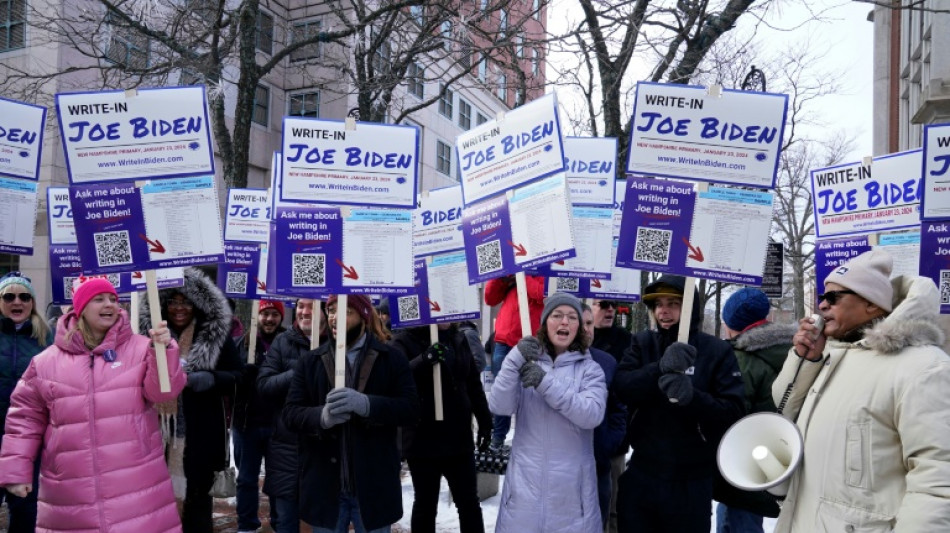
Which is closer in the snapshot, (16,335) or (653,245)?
(653,245)

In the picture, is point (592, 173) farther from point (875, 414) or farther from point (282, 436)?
point (875, 414)

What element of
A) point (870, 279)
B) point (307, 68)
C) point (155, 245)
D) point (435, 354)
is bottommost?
point (435, 354)

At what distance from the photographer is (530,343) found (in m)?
4.17

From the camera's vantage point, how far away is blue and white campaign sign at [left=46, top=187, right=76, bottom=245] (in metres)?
6.67

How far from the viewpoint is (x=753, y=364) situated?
4.57 m

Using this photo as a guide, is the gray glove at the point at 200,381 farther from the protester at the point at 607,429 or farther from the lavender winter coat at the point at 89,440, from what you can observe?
the protester at the point at 607,429

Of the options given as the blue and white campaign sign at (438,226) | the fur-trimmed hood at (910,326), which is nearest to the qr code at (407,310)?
the blue and white campaign sign at (438,226)

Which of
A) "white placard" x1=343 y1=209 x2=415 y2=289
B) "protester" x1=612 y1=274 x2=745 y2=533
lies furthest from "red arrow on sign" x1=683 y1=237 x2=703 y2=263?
"white placard" x1=343 y1=209 x2=415 y2=289

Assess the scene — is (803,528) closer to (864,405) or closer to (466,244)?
(864,405)

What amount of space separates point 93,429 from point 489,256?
8.28ft

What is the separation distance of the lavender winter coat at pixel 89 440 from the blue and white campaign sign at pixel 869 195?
16.6 feet

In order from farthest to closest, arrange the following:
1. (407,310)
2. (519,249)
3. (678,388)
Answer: (407,310) → (519,249) → (678,388)

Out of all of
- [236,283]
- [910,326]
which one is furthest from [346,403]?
[236,283]

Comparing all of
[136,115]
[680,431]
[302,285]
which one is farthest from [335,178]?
[680,431]
